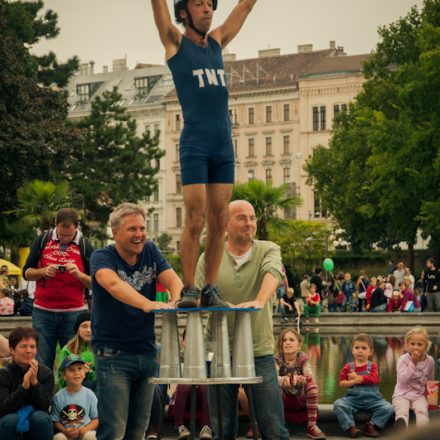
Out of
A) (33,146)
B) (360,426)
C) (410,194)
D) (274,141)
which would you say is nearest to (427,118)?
Result: (410,194)

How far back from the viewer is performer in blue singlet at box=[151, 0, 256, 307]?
9008 millimetres

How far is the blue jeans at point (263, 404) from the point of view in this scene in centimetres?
941

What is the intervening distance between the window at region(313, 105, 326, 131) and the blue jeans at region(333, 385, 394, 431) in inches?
4622

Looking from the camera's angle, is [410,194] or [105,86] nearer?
[410,194]

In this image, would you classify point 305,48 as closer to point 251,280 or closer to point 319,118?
point 319,118

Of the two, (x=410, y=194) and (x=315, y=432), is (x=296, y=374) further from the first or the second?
(x=410, y=194)

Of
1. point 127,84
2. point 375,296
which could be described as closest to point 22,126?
point 375,296

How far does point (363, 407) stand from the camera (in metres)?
13.3

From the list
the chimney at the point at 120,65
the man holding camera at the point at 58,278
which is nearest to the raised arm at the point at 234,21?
the man holding camera at the point at 58,278

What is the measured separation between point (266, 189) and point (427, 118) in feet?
39.7

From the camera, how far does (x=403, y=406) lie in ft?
42.7

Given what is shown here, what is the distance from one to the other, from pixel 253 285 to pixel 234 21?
68.5 inches

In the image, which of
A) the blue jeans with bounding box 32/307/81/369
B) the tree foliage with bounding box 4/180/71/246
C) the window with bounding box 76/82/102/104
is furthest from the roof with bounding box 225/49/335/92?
the blue jeans with bounding box 32/307/81/369

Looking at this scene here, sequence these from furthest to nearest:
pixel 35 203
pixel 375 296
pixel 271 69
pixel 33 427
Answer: pixel 271 69
pixel 35 203
pixel 375 296
pixel 33 427
